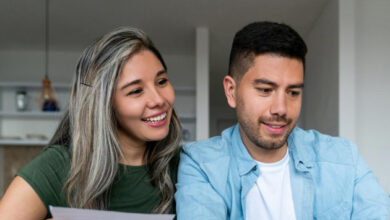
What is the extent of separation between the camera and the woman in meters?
1.12

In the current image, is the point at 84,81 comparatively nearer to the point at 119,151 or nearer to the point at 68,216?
the point at 119,151

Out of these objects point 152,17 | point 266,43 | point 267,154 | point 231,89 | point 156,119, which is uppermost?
point 152,17

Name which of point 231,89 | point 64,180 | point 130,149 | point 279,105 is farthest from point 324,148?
point 64,180

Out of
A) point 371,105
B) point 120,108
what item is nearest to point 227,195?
point 120,108

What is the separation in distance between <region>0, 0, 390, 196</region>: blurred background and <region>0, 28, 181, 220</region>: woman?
6.65 feet

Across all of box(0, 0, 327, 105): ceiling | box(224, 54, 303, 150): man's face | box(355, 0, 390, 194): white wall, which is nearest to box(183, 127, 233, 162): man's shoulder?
box(224, 54, 303, 150): man's face

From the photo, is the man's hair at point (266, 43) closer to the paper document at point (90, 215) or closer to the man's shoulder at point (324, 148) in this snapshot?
the man's shoulder at point (324, 148)

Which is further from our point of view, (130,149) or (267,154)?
(130,149)

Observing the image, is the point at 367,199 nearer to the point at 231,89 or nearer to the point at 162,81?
the point at 231,89

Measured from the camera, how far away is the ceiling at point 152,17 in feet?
11.3

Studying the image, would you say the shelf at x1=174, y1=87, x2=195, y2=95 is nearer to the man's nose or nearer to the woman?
the woman

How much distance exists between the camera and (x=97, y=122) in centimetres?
117

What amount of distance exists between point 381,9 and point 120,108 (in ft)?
8.30

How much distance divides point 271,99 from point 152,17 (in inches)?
115
